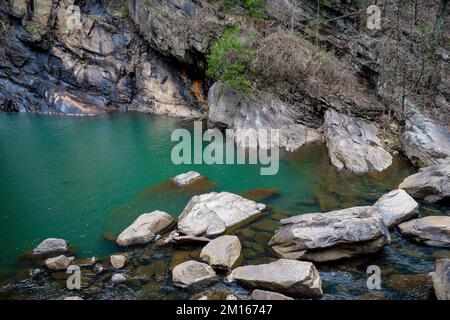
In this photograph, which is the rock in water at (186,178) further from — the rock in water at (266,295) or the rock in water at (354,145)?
the rock in water at (266,295)

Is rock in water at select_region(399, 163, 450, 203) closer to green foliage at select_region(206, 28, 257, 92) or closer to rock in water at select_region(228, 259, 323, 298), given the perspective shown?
rock in water at select_region(228, 259, 323, 298)

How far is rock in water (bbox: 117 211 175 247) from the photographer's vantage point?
30.6 feet

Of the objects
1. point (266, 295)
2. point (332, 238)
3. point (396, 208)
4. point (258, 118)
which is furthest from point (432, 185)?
point (258, 118)

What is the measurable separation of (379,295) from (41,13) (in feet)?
113

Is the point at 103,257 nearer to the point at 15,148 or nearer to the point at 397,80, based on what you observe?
the point at 15,148

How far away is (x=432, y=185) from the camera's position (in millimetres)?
11617

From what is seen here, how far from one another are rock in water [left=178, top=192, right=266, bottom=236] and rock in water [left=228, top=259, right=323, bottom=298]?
236cm

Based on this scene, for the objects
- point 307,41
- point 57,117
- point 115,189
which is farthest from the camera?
point 57,117

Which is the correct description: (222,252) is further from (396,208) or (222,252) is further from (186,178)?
(186,178)

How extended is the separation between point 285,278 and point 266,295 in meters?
0.51

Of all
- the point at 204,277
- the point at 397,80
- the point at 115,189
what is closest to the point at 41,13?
the point at 115,189

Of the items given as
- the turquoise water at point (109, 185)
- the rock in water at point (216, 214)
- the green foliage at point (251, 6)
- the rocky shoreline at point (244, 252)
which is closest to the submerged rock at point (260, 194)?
the turquoise water at point (109, 185)

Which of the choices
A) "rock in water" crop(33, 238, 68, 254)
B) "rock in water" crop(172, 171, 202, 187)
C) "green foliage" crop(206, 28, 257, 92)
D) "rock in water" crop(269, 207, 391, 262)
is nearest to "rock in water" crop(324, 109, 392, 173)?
"green foliage" crop(206, 28, 257, 92)

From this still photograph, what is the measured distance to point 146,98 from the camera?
31.8m
